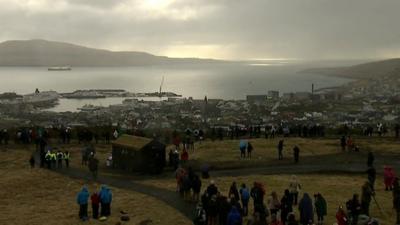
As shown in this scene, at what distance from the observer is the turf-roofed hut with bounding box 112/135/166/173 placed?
87.7ft

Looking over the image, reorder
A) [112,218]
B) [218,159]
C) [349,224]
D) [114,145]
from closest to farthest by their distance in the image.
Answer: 1. [349,224]
2. [112,218]
3. [114,145]
4. [218,159]

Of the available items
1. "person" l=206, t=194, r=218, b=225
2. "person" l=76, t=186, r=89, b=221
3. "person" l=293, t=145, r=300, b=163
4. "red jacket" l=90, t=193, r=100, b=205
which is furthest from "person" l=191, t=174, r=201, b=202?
"person" l=293, t=145, r=300, b=163

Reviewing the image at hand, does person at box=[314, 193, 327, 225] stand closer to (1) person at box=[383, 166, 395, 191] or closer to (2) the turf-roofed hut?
(1) person at box=[383, 166, 395, 191]

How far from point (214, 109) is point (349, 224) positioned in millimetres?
85172

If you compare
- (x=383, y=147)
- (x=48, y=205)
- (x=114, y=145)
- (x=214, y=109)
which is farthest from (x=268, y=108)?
(x=48, y=205)

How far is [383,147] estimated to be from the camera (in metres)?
33.1

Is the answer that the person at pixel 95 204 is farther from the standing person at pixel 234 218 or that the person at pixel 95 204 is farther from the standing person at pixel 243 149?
the standing person at pixel 243 149

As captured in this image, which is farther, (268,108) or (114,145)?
(268,108)

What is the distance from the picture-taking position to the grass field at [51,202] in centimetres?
1877

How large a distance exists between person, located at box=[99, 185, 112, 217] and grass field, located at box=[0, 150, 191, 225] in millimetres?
322

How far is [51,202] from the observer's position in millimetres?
21906

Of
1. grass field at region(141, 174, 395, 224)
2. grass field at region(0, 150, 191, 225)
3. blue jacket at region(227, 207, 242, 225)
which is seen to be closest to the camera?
blue jacket at region(227, 207, 242, 225)

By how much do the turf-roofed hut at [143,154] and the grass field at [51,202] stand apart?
10.9ft

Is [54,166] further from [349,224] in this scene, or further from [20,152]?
[349,224]
